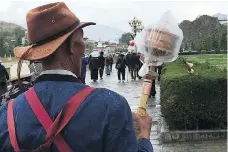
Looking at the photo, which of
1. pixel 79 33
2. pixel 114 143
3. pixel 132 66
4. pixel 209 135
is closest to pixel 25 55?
pixel 79 33

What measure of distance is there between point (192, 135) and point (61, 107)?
6.62m

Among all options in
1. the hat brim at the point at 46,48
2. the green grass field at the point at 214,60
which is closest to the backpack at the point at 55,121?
the hat brim at the point at 46,48

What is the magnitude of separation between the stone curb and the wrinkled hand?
20.1ft

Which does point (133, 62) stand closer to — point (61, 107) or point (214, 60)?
point (214, 60)

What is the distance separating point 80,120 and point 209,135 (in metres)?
6.70

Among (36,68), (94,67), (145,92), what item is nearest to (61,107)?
(145,92)

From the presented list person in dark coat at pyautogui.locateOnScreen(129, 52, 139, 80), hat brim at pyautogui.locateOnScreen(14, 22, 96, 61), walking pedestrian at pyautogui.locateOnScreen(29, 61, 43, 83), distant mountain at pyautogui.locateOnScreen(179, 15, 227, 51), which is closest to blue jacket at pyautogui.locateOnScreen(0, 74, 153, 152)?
hat brim at pyautogui.locateOnScreen(14, 22, 96, 61)

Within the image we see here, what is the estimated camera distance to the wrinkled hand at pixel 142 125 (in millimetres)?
2347

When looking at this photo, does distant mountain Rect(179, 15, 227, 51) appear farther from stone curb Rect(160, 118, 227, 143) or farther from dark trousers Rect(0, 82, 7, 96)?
dark trousers Rect(0, 82, 7, 96)

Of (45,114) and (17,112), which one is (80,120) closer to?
(45,114)

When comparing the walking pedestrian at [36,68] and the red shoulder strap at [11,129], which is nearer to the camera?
the red shoulder strap at [11,129]

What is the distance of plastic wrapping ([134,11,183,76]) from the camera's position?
2.64 m

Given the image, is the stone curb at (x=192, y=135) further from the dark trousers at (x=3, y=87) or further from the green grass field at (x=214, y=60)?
the green grass field at (x=214, y=60)

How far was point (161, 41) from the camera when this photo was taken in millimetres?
2637
